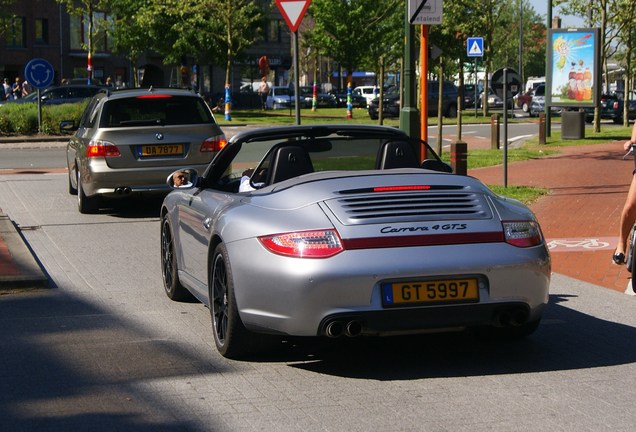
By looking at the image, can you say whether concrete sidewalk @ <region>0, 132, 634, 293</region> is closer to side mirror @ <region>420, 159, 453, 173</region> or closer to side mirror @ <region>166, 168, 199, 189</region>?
side mirror @ <region>166, 168, 199, 189</region>

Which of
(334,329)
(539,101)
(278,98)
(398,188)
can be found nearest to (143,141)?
(398,188)

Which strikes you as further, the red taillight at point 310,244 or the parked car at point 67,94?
the parked car at point 67,94

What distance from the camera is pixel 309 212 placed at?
588 cm

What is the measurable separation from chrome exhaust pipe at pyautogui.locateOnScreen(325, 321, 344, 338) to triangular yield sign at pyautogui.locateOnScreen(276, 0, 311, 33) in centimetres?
957

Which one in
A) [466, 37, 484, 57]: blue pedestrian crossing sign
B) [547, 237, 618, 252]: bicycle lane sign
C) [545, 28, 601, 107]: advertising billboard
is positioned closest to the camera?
[547, 237, 618, 252]: bicycle lane sign

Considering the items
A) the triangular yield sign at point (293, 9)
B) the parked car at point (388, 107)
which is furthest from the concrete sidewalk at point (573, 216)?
the parked car at point (388, 107)

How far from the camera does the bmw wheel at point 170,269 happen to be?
325 inches

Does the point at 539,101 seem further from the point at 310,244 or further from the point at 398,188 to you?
the point at 310,244

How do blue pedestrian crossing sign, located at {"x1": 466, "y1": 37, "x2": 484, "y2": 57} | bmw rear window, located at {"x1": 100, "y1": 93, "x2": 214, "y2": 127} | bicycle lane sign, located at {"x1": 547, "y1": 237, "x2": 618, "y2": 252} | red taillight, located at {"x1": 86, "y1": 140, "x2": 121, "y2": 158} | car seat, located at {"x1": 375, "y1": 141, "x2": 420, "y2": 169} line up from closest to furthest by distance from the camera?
car seat, located at {"x1": 375, "y1": 141, "x2": 420, "y2": 169} → bicycle lane sign, located at {"x1": 547, "y1": 237, "x2": 618, "y2": 252} → red taillight, located at {"x1": 86, "y1": 140, "x2": 121, "y2": 158} → bmw rear window, located at {"x1": 100, "y1": 93, "x2": 214, "y2": 127} → blue pedestrian crossing sign, located at {"x1": 466, "y1": 37, "x2": 484, "y2": 57}

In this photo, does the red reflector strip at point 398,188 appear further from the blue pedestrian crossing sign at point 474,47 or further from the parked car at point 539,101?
the parked car at point 539,101

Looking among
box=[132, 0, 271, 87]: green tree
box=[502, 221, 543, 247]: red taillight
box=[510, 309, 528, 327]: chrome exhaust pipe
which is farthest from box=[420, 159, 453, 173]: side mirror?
box=[132, 0, 271, 87]: green tree

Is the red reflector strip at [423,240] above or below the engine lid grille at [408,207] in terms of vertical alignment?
below

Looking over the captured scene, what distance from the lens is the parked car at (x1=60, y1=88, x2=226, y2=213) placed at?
14.0 metres

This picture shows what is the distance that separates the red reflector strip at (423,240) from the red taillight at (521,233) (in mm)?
72
